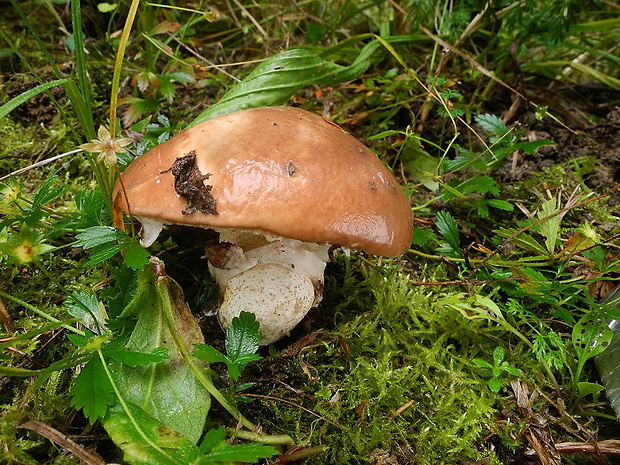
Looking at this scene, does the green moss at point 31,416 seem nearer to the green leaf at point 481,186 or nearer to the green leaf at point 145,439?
the green leaf at point 145,439

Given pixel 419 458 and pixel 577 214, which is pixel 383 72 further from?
pixel 419 458

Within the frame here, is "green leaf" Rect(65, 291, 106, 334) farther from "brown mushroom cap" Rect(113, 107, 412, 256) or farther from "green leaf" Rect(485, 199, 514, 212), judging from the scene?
"green leaf" Rect(485, 199, 514, 212)

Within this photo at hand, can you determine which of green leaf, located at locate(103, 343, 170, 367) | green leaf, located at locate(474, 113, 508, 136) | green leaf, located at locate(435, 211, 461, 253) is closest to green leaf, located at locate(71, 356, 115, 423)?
green leaf, located at locate(103, 343, 170, 367)

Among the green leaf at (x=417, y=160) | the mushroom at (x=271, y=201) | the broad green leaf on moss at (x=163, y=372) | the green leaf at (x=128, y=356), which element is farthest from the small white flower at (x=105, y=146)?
the green leaf at (x=417, y=160)

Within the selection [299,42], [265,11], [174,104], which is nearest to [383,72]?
[299,42]

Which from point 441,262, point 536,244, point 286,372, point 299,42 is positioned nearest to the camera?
point 286,372

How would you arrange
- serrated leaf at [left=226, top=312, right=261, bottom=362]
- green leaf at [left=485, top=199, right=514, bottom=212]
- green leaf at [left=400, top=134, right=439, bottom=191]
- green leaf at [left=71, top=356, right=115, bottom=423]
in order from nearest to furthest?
green leaf at [left=71, top=356, right=115, bottom=423] → serrated leaf at [left=226, top=312, right=261, bottom=362] → green leaf at [left=485, top=199, right=514, bottom=212] → green leaf at [left=400, top=134, right=439, bottom=191]

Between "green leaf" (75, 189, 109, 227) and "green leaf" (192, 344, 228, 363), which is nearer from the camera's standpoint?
"green leaf" (192, 344, 228, 363)
